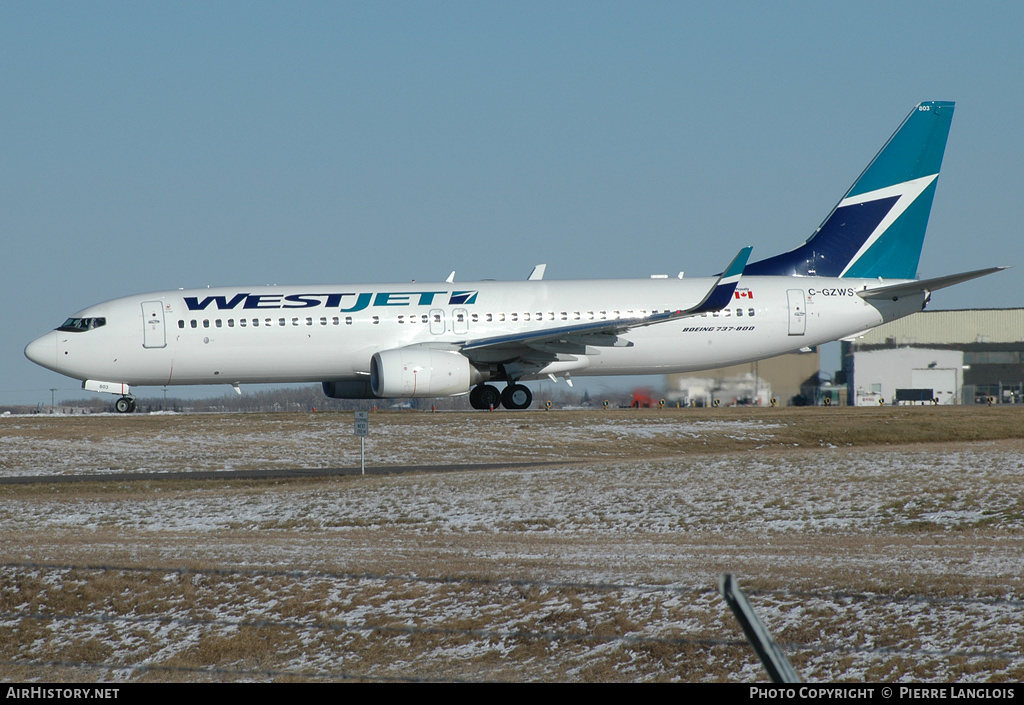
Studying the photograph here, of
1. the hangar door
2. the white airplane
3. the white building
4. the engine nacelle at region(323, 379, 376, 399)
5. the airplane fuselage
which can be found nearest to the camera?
the white airplane

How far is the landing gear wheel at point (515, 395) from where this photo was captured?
3203cm

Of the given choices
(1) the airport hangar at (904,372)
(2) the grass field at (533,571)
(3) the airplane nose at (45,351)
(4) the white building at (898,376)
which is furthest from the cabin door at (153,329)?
(4) the white building at (898,376)

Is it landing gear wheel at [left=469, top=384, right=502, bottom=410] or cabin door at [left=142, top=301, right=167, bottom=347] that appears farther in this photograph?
landing gear wheel at [left=469, top=384, right=502, bottom=410]

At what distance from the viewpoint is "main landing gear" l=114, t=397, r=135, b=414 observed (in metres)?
32.5

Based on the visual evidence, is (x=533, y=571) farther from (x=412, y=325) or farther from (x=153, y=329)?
(x=153, y=329)

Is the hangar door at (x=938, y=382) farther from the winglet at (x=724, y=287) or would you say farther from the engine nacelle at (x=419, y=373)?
the engine nacelle at (x=419, y=373)

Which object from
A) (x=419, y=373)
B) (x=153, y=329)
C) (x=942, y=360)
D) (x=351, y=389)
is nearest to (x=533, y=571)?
(x=419, y=373)

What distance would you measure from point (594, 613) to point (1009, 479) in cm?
950

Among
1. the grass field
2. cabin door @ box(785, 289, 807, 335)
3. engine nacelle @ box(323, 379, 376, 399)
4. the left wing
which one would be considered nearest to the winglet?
the left wing

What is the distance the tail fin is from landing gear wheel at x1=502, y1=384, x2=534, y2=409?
27.2 ft

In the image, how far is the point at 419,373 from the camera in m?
28.6

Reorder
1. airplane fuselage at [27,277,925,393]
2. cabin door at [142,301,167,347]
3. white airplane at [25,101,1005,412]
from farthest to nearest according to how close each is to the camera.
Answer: airplane fuselage at [27,277,925,393] < cabin door at [142,301,167,347] < white airplane at [25,101,1005,412]

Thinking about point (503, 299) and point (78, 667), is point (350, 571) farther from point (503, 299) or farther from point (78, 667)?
point (503, 299)

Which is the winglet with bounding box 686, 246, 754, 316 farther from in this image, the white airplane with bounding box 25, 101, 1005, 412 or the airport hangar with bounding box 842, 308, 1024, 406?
the airport hangar with bounding box 842, 308, 1024, 406
